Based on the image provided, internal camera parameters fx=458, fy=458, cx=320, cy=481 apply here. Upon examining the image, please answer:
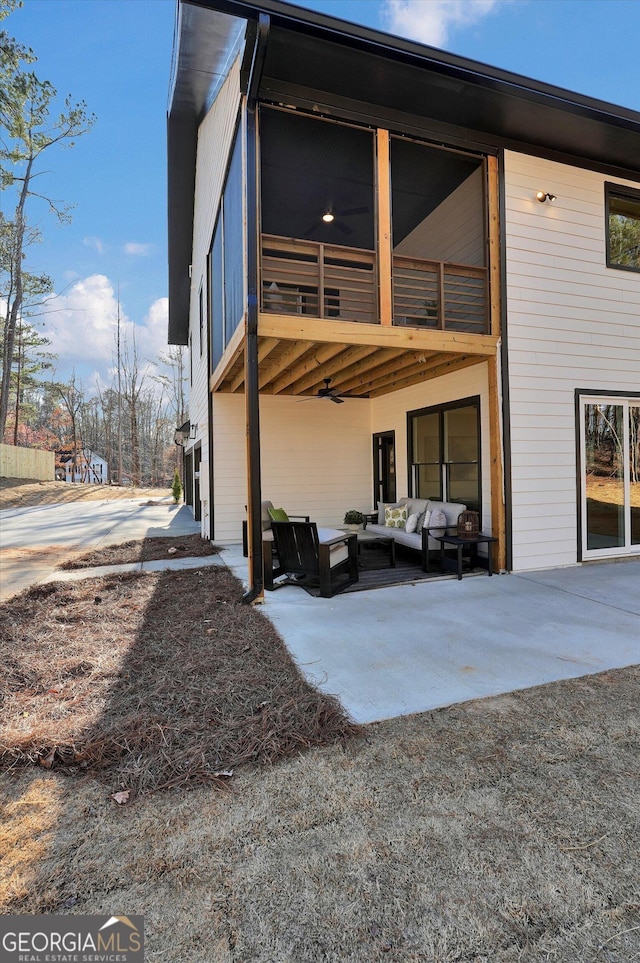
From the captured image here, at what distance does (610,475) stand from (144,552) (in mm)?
7452

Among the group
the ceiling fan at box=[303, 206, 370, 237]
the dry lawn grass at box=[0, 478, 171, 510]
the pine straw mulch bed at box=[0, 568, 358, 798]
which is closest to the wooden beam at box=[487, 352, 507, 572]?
the pine straw mulch bed at box=[0, 568, 358, 798]

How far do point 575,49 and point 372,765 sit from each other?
462 inches

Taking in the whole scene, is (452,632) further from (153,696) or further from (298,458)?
(298,458)

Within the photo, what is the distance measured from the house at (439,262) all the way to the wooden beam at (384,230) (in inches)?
0.9

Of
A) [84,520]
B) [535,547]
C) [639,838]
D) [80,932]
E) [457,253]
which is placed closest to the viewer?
[80,932]

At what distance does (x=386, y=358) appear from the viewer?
6.14 metres

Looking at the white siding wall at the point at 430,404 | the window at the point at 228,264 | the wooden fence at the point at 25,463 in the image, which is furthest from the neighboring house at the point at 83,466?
the white siding wall at the point at 430,404

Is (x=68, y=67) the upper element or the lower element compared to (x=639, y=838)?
upper

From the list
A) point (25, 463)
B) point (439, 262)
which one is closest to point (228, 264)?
point (439, 262)

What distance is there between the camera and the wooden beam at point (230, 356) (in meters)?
5.27

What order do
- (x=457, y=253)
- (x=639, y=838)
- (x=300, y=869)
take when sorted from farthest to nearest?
(x=457, y=253)
(x=639, y=838)
(x=300, y=869)

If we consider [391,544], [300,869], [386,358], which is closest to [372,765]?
[300,869]

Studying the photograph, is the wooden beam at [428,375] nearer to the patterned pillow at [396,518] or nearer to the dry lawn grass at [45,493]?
the patterned pillow at [396,518]

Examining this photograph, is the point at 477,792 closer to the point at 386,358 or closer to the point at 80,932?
the point at 80,932
